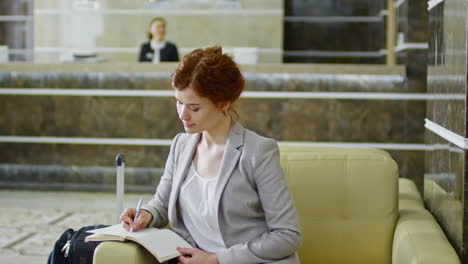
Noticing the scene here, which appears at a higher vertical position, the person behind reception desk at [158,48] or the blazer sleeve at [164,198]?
the person behind reception desk at [158,48]

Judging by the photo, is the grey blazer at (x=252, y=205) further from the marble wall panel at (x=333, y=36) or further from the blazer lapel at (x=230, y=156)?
the marble wall panel at (x=333, y=36)

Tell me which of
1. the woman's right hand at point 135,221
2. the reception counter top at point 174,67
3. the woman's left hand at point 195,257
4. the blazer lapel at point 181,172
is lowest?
the woman's left hand at point 195,257

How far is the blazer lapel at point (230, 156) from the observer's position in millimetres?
2178

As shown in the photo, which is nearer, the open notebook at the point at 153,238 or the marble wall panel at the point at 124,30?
the open notebook at the point at 153,238

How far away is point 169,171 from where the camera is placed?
241cm

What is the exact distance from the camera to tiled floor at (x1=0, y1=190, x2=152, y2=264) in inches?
173

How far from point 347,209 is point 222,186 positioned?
616mm

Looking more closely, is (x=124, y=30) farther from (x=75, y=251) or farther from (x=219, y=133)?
(x=219, y=133)

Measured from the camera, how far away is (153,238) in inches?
84.9

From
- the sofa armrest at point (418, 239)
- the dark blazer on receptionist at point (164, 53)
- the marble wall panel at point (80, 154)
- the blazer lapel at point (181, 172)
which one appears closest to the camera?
the sofa armrest at point (418, 239)

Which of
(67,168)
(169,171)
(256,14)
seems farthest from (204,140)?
(256,14)

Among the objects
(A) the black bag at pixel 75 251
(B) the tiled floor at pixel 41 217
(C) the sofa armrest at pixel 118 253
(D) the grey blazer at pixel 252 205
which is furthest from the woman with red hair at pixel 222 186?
(B) the tiled floor at pixel 41 217

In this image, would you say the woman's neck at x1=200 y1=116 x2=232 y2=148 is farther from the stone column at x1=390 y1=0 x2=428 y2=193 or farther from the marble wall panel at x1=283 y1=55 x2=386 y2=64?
the marble wall panel at x1=283 y1=55 x2=386 y2=64

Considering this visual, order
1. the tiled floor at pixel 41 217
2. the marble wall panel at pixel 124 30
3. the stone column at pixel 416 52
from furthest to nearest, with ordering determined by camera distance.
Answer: the marble wall panel at pixel 124 30 < the stone column at pixel 416 52 < the tiled floor at pixel 41 217
